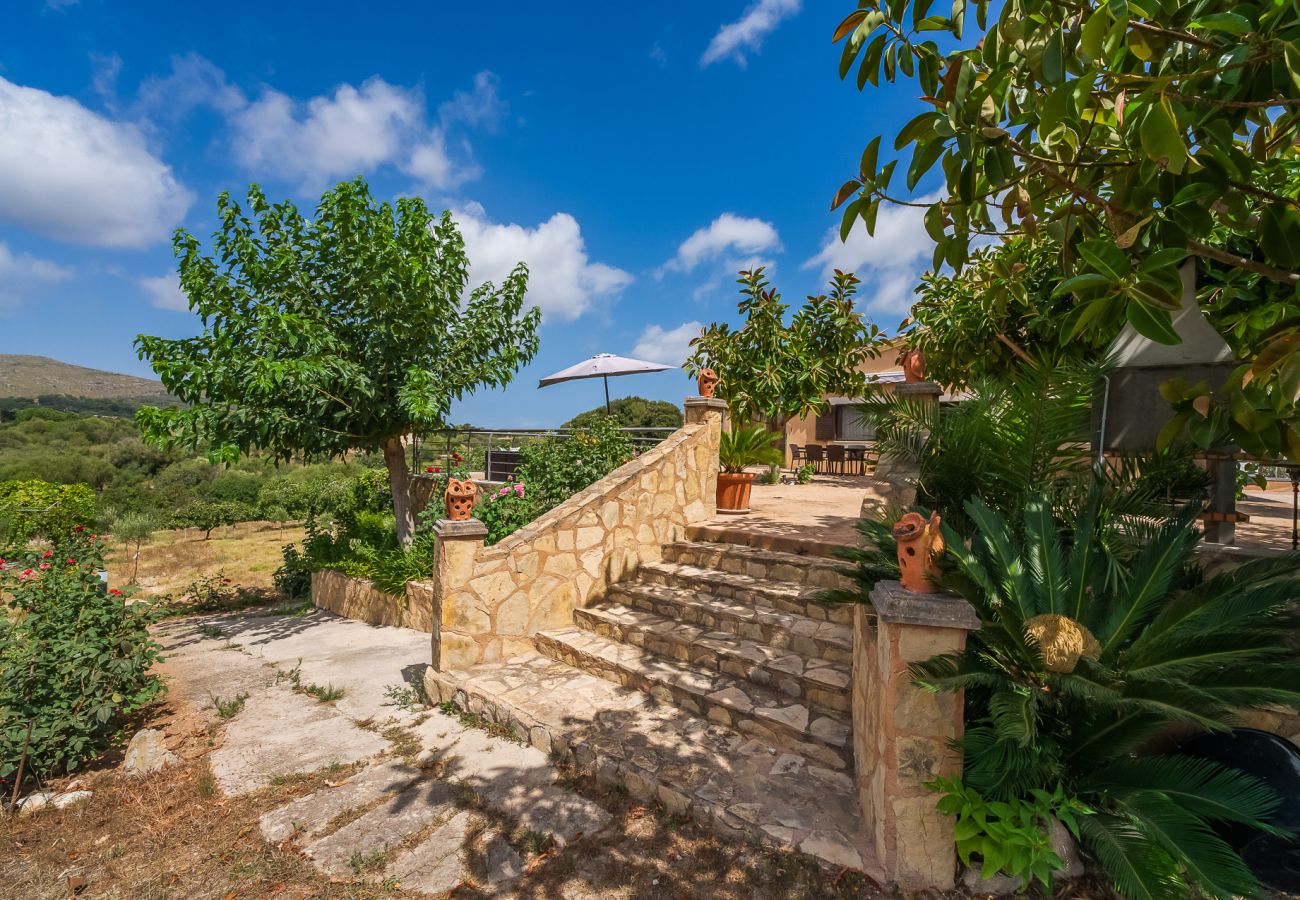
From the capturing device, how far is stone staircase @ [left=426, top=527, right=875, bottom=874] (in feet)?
10.6

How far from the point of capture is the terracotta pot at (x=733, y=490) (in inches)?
287

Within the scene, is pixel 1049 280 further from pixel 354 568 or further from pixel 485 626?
pixel 354 568

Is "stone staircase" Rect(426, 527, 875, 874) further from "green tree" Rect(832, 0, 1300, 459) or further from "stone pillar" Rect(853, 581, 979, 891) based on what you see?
"green tree" Rect(832, 0, 1300, 459)

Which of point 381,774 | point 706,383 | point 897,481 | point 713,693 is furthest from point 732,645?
point 706,383

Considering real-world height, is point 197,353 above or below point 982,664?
above

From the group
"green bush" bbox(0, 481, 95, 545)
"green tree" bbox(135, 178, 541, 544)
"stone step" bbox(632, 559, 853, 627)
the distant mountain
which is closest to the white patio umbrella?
"green tree" bbox(135, 178, 541, 544)

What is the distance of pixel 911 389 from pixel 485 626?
4.20 m

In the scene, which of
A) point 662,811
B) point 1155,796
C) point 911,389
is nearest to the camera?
point 1155,796

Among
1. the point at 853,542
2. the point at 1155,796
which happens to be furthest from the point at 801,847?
the point at 853,542

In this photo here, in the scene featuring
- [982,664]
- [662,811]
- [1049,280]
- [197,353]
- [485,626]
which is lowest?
[662,811]

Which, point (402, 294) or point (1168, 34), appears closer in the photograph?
point (1168, 34)

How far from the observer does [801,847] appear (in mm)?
2861

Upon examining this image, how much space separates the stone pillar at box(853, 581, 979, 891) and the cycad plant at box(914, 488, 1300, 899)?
0.10 m

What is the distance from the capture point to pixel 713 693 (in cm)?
416
